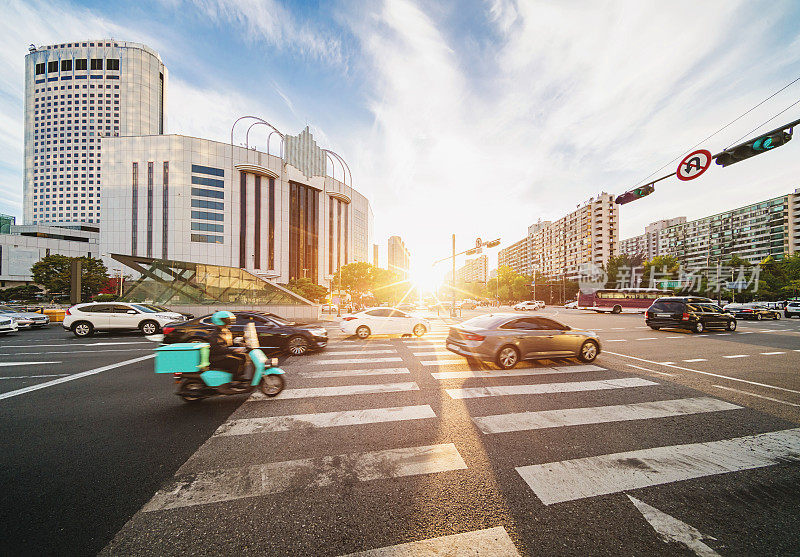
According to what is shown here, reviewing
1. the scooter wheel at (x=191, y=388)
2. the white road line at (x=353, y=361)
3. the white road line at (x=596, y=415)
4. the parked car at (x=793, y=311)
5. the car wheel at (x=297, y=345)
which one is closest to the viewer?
the white road line at (x=596, y=415)

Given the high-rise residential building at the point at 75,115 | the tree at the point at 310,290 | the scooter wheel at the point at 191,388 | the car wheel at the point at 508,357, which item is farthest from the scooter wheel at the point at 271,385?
the high-rise residential building at the point at 75,115

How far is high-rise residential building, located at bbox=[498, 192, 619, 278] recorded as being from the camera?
8856 centimetres

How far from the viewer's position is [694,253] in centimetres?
11300

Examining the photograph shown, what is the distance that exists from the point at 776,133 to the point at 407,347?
37.2ft

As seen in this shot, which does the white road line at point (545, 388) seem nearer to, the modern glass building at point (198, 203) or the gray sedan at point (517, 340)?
the gray sedan at point (517, 340)

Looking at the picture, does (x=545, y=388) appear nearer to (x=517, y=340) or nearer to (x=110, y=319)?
(x=517, y=340)

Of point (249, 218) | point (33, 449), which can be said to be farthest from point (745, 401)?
point (249, 218)

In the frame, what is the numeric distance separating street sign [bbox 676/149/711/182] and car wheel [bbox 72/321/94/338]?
24019 mm

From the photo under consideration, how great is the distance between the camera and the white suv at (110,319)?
1326cm

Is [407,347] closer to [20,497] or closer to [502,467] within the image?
[502,467]

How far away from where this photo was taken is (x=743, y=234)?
97562 millimetres

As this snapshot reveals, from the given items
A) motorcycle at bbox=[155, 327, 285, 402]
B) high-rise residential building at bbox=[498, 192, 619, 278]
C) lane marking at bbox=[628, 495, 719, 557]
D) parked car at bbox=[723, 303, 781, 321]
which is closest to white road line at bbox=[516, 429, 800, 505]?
lane marking at bbox=[628, 495, 719, 557]

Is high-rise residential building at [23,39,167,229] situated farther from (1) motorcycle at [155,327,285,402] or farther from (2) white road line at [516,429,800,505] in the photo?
(2) white road line at [516,429,800,505]

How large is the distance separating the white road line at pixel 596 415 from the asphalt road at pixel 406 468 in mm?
36
